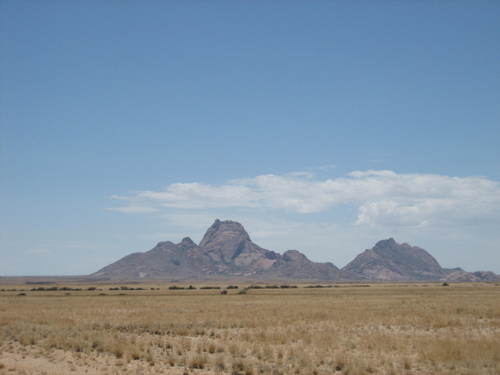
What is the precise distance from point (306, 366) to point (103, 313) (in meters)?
28.8

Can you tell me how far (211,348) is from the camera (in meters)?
22.7

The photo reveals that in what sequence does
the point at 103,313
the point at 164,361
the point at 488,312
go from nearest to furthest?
the point at 164,361
the point at 488,312
the point at 103,313

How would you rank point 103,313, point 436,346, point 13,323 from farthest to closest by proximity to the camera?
point 103,313
point 13,323
point 436,346

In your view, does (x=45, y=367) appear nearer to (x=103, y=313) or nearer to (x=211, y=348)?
(x=211, y=348)

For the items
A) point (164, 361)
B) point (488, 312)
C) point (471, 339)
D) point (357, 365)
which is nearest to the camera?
point (357, 365)

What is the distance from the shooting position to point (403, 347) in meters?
22.2

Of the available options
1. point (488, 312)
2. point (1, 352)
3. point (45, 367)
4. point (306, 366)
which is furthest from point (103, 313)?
point (488, 312)

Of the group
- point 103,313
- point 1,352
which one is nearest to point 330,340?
point 1,352

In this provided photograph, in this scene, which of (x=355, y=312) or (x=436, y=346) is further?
(x=355, y=312)

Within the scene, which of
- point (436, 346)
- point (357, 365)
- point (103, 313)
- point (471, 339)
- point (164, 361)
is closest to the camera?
point (357, 365)

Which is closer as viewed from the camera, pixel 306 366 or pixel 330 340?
pixel 306 366

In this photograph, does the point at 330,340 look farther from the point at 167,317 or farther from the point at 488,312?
the point at 488,312

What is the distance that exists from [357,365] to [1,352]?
16.1m

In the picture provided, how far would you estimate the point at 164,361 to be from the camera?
65.6 feet
